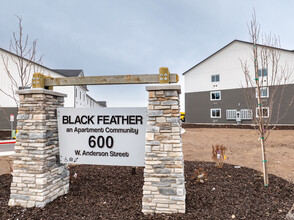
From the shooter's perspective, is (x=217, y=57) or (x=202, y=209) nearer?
(x=202, y=209)

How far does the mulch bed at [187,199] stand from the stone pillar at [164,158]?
0.28 m

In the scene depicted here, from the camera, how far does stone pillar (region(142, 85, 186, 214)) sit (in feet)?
13.5

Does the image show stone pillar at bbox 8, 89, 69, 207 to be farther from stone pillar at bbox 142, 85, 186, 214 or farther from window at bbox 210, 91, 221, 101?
window at bbox 210, 91, 221, 101

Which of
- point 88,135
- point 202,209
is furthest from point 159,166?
point 88,135

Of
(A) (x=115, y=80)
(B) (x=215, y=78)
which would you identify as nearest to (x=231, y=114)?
(B) (x=215, y=78)

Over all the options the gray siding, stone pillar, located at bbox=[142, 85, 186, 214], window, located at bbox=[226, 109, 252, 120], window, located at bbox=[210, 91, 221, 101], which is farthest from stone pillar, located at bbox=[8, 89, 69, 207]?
window, located at bbox=[210, 91, 221, 101]

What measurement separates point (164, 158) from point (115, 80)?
6.94ft

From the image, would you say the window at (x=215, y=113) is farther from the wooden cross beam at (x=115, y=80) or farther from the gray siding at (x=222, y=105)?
the wooden cross beam at (x=115, y=80)

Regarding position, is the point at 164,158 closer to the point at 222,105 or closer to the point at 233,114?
the point at 233,114

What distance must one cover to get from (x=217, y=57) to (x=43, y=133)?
27993 mm

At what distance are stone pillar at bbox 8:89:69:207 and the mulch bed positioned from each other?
277 mm

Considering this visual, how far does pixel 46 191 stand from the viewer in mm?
4672

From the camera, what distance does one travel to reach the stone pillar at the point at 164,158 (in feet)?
13.5

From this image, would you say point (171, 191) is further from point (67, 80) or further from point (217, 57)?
point (217, 57)
